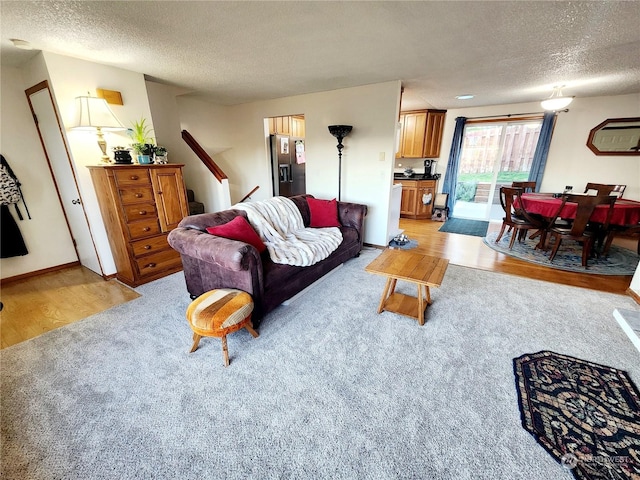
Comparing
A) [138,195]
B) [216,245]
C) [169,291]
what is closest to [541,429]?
[216,245]

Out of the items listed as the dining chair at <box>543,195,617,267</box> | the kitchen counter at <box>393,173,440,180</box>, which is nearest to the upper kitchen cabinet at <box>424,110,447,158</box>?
the kitchen counter at <box>393,173,440,180</box>

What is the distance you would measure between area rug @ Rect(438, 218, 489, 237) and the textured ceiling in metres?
2.50

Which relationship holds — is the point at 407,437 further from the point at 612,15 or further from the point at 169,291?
the point at 612,15

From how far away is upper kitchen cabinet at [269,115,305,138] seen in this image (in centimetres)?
514

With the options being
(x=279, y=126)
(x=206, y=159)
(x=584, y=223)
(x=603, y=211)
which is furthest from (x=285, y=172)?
(x=603, y=211)

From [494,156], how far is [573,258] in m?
2.84

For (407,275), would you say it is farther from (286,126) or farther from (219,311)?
(286,126)

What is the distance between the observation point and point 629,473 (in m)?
1.16

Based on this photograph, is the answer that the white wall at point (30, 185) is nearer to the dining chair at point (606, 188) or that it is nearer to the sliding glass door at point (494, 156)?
the sliding glass door at point (494, 156)

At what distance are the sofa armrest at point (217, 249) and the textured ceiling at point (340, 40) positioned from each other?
1598 mm

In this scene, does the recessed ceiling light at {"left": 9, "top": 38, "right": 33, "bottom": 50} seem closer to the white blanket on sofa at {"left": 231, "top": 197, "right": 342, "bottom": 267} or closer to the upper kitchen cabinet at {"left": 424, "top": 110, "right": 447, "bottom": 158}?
the white blanket on sofa at {"left": 231, "top": 197, "right": 342, "bottom": 267}

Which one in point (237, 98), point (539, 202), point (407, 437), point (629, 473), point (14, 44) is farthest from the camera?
point (237, 98)

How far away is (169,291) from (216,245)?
1276 millimetres

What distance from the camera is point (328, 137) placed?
161 inches
